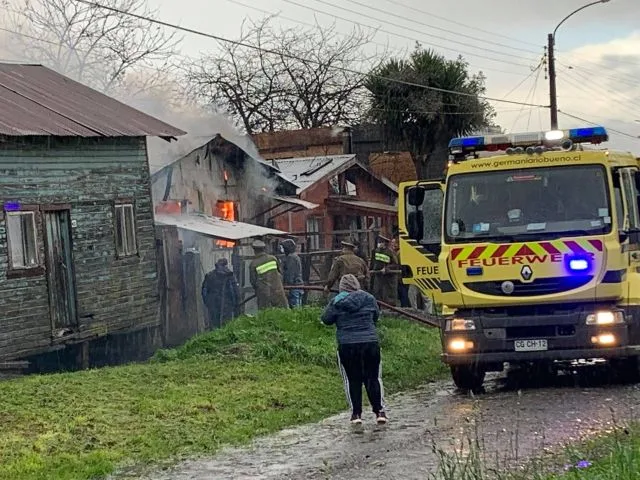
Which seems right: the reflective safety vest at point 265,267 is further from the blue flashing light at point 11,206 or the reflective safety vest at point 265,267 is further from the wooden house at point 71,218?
the blue flashing light at point 11,206

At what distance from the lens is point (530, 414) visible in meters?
11.1

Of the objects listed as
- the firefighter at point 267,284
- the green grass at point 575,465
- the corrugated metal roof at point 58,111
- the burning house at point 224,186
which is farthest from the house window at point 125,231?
the green grass at point 575,465

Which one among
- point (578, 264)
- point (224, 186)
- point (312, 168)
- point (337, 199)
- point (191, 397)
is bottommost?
point (191, 397)

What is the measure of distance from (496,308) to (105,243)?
9.43 meters

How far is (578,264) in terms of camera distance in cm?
1214

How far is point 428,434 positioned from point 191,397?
344cm

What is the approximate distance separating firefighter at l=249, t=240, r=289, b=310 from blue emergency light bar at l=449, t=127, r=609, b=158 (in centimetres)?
619

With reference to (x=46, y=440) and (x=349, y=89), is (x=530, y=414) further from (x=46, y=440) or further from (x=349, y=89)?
(x=349, y=89)

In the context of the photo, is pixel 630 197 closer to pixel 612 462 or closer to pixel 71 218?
pixel 612 462

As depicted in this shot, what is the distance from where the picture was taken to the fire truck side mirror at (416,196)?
13055mm

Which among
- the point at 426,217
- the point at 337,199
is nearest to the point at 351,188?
the point at 337,199

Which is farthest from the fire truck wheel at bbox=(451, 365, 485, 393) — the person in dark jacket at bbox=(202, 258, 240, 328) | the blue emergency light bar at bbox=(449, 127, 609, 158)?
the person in dark jacket at bbox=(202, 258, 240, 328)

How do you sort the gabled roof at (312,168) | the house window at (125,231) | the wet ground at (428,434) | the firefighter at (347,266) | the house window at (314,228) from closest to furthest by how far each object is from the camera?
the wet ground at (428,434), the firefighter at (347,266), the house window at (125,231), the gabled roof at (312,168), the house window at (314,228)

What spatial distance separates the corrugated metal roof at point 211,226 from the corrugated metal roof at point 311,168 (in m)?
8.21
